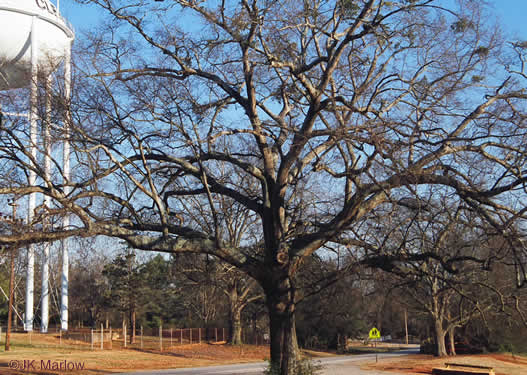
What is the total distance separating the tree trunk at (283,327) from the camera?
42.0ft

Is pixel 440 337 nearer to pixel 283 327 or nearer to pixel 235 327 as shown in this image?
pixel 235 327

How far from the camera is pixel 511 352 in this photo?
43625 mm

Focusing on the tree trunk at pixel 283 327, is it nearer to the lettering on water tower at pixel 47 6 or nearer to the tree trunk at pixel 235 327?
the lettering on water tower at pixel 47 6

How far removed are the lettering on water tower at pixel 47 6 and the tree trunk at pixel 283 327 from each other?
1052 inches

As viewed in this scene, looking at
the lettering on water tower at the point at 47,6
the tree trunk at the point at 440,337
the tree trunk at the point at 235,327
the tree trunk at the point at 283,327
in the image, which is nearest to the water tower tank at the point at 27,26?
the lettering on water tower at the point at 47,6

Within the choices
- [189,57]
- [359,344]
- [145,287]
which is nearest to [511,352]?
[145,287]

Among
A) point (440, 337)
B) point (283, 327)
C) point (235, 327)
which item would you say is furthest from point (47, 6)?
point (440, 337)

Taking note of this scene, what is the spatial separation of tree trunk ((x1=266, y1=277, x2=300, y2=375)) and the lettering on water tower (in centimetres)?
2672

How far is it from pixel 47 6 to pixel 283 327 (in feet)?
91.0

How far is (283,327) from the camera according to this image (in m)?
13.0

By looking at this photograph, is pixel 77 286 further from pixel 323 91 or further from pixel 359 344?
pixel 323 91

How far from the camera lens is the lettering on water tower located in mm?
32562

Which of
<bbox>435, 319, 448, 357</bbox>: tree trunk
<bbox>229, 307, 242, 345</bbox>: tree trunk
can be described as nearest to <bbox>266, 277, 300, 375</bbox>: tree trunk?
<bbox>435, 319, 448, 357</bbox>: tree trunk

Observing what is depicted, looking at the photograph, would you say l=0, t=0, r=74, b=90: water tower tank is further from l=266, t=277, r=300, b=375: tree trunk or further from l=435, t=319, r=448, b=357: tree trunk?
l=435, t=319, r=448, b=357: tree trunk
